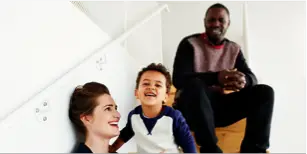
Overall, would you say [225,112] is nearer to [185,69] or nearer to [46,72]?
[185,69]

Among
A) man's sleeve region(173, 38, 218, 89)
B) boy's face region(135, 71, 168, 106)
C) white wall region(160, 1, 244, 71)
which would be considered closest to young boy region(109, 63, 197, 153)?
boy's face region(135, 71, 168, 106)

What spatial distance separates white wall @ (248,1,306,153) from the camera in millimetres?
765

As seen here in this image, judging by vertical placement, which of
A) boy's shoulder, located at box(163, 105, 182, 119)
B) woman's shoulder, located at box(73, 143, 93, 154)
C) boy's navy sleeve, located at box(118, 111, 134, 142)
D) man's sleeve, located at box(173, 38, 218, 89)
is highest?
man's sleeve, located at box(173, 38, 218, 89)

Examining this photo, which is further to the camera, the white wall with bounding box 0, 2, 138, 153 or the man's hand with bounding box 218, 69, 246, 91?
the man's hand with bounding box 218, 69, 246, 91

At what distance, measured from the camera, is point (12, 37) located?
1.42 feet

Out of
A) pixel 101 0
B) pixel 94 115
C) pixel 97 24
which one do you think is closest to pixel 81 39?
pixel 97 24

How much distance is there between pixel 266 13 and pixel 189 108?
1.54 ft

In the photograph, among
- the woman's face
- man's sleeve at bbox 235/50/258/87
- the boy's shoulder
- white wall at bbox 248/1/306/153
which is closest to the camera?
the woman's face

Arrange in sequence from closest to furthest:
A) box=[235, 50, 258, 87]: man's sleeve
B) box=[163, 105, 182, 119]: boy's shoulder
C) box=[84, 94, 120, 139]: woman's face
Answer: box=[84, 94, 120, 139]: woman's face < box=[163, 105, 182, 119]: boy's shoulder < box=[235, 50, 258, 87]: man's sleeve

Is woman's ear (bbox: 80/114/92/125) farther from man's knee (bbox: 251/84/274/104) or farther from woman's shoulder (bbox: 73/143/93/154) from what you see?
man's knee (bbox: 251/84/274/104)

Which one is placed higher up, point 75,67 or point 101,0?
point 101,0

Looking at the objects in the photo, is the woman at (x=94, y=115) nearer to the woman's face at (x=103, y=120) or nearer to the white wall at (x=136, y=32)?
the woman's face at (x=103, y=120)

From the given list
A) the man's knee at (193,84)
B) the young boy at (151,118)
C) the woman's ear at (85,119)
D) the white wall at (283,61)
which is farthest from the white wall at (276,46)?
the woman's ear at (85,119)

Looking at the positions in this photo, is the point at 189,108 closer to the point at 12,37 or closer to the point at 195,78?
the point at 195,78
